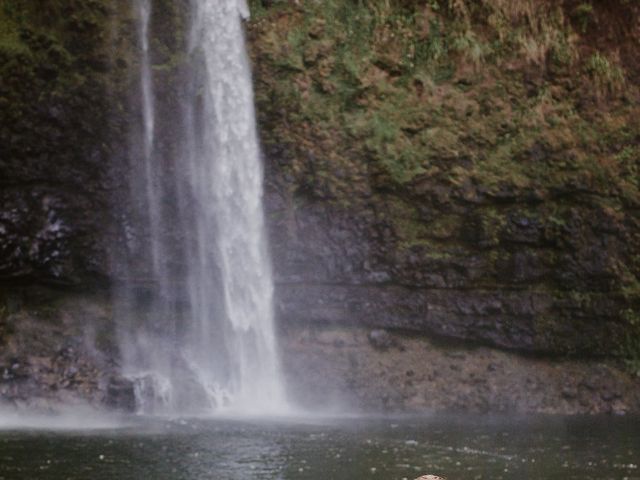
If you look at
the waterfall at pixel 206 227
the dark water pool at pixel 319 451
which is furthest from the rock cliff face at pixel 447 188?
the dark water pool at pixel 319 451

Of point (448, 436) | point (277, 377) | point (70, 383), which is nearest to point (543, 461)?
point (448, 436)

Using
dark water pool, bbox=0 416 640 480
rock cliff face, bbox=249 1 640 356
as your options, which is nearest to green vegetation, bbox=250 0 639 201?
rock cliff face, bbox=249 1 640 356

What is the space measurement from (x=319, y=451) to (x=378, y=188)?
30.6ft

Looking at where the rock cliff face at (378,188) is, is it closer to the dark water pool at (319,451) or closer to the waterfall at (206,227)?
the waterfall at (206,227)

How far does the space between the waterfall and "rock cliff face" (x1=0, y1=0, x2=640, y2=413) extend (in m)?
0.29

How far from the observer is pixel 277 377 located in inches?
857

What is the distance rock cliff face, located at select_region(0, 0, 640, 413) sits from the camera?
21.7 metres

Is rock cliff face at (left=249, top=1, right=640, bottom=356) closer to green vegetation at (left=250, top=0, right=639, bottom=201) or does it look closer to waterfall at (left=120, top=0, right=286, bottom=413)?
green vegetation at (left=250, top=0, right=639, bottom=201)

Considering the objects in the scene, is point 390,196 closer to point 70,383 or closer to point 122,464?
point 70,383

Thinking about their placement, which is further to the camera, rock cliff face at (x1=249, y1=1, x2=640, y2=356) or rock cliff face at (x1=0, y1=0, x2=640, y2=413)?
rock cliff face at (x1=249, y1=1, x2=640, y2=356)

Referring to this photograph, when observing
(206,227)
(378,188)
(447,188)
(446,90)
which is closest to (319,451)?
(206,227)

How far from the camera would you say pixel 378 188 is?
23.0 metres

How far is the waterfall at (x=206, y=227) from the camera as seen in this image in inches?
859

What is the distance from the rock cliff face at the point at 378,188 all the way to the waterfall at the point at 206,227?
0.29 metres
